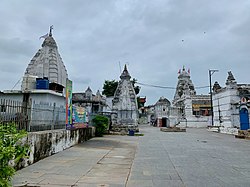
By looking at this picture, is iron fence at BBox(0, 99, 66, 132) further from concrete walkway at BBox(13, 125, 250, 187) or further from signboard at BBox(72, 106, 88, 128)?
concrete walkway at BBox(13, 125, 250, 187)

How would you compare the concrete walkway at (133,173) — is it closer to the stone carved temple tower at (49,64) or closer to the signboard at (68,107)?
the signboard at (68,107)

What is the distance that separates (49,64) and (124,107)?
8770 mm

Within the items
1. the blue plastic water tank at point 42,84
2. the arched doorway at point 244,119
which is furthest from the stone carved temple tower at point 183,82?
the blue plastic water tank at point 42,84

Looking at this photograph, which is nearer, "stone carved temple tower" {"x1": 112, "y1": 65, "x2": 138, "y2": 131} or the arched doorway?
the arched doorway

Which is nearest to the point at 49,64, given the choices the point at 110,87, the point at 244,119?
the point at 244,119

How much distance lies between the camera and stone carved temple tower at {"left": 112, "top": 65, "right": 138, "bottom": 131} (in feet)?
76.1

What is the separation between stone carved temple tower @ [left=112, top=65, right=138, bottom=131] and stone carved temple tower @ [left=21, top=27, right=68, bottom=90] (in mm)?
6249

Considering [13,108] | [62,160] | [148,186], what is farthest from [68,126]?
[148,186]

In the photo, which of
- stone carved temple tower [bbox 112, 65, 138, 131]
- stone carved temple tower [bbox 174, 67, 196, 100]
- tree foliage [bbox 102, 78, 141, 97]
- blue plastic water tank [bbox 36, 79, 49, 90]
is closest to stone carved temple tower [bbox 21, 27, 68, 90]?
blue plastic water tank [bbox 36, 79, 49, 90]

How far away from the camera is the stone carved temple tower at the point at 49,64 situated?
19.5 m

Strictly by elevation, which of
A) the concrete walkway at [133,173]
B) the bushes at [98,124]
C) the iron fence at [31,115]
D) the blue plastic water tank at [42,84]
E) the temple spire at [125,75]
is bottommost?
the concrete walkway at [133,173]

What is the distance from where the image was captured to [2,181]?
113 inches

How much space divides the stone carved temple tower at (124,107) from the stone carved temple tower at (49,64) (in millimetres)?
6249

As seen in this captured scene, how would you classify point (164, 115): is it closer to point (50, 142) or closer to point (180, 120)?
point (180, 120)
